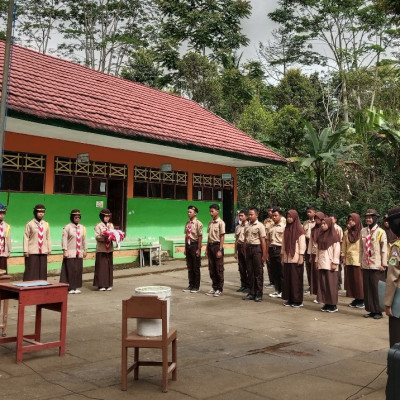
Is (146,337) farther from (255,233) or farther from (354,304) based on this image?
(354,304)

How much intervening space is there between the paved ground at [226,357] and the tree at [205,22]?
20488mm

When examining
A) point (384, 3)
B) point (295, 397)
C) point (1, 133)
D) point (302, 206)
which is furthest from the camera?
point (302, 206)

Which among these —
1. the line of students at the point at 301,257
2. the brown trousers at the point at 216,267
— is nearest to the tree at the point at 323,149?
the line of students at the point at 301,257

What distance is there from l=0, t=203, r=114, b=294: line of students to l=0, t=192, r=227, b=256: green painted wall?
180cm

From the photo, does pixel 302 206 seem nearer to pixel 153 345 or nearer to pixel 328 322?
pixel 328 322

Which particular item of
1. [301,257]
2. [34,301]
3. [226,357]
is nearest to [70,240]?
[301,257]

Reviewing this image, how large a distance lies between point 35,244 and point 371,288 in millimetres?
6164

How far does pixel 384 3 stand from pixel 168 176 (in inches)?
399

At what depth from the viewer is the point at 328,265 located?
8.48 m

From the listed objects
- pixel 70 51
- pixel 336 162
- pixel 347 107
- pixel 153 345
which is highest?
pixel 70 51

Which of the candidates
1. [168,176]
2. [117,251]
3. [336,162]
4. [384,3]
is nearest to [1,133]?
[384,3]

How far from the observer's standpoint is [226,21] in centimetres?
2716

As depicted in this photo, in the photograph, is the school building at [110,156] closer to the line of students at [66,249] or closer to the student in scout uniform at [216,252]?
the line of students at [66,249]

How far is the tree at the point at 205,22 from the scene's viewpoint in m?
26.3
